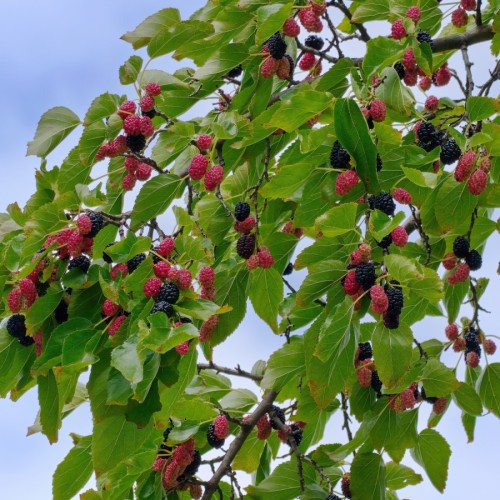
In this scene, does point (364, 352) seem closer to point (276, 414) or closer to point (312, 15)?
point (276, 414)

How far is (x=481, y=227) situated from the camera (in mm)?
2756

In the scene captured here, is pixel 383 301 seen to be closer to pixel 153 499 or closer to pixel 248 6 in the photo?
pixel 153 499

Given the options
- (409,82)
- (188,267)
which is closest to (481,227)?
(409,82)

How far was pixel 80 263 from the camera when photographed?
2.00m

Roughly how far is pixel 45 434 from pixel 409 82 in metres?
1.41

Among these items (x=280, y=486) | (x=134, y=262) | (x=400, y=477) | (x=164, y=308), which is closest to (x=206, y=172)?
(x=134, y=262)

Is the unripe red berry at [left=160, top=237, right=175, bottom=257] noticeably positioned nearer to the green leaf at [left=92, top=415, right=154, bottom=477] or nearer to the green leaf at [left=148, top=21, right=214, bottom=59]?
the green leaf at [left=92, top=415, right=154, bottom=477]

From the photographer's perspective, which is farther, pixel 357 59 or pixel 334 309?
pixel 357 59

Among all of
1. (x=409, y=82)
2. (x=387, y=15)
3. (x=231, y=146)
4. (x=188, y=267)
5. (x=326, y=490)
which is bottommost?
(x=326, y=490)

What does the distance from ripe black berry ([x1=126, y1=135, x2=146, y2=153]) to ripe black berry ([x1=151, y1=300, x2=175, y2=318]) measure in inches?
24.0

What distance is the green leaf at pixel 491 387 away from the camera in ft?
9.44

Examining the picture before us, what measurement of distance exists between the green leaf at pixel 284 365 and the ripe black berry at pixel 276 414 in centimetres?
20

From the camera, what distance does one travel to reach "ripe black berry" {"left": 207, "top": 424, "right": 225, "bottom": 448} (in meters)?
2.40

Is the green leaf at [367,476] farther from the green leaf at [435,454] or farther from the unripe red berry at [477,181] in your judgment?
the unripe red berry at [477,181]
